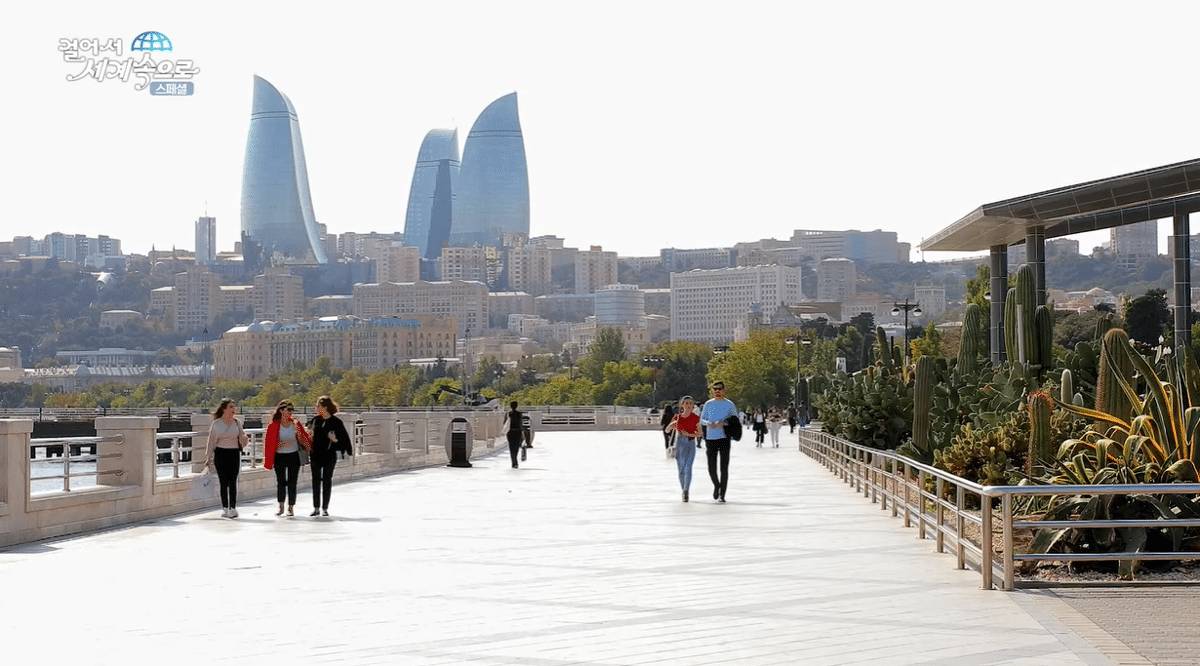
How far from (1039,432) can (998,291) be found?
96.3 ft

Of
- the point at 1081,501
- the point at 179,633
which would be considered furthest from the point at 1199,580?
the point at 179,633

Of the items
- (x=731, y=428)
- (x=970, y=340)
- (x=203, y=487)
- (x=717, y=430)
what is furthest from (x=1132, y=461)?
(x=970, y=340)

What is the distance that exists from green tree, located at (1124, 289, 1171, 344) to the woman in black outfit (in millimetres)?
90667

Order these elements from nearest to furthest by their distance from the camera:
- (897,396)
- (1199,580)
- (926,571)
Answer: (1199,580) → (926,571) → (897,396)

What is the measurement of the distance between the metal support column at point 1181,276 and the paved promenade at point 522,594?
2078 cm

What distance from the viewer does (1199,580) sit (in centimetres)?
1226

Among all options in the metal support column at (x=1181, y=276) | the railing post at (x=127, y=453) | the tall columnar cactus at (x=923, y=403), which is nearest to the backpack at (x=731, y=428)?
the tall columnar cactus at (x=923, y=403)

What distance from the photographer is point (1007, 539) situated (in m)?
12.0

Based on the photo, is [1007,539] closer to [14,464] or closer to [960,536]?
[960,536]

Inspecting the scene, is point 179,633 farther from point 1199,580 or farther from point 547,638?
point 1199,580

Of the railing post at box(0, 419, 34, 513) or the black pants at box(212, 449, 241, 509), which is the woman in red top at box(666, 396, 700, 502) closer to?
the black pants at box(212, 449, 241, 509)

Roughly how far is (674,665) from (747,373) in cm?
11337

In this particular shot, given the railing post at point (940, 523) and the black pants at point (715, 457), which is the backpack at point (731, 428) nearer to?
the black pants at point (715, 457)

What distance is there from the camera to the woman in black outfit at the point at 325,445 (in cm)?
2099
